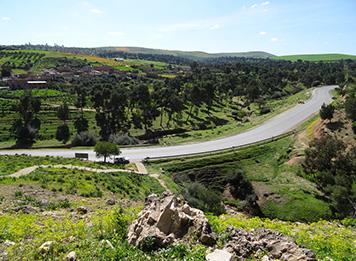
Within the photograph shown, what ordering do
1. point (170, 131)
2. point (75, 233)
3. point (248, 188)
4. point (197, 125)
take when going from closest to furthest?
point (75, 233) → point (248, 188) → point (170, 131) → point (197, 125)

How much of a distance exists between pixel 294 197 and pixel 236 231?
3414cm

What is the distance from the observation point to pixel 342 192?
4178cm

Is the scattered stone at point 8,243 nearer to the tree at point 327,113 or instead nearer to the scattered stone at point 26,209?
the scattered stone at point 26,209

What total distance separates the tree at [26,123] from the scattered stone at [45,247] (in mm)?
67328

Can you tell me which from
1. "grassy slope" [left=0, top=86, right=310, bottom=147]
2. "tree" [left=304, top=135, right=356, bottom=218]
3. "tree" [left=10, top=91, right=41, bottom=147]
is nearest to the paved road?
"grassy slope" [left=0, top=86, right=310, bottom=147]

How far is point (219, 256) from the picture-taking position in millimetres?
11047

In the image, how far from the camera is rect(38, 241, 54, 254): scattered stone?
12.4 meters

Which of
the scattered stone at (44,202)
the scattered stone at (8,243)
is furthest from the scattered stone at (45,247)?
the scattered stone at (44,202)

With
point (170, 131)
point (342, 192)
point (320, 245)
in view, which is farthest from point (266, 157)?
point (320, 245)

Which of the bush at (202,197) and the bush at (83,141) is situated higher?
the bush at (202,197)

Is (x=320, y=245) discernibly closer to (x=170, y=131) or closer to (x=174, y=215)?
(x=174, y=215)

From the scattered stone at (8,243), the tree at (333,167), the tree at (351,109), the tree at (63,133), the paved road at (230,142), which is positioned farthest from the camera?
the tree at (63,133)

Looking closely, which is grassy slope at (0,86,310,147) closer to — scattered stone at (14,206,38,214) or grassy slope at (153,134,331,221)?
grassy slope at (153,134,331,221)

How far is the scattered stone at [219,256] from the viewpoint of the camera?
10813 millimetres
